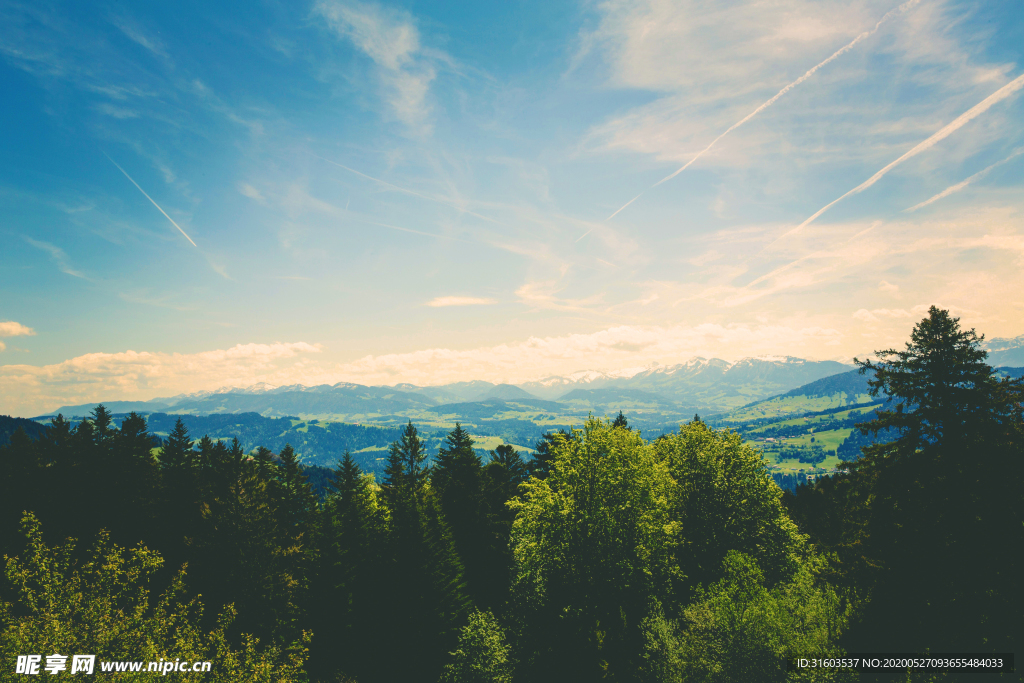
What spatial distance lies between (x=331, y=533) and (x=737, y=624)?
31542 mm


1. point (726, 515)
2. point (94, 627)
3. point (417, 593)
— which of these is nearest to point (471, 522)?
point (417, 593)

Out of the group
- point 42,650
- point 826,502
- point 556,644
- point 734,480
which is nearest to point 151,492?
point 42,650

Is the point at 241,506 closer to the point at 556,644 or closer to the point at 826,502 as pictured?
the point at 556,644

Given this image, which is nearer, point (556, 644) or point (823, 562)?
point (556, 644)

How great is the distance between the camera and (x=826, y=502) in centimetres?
7400

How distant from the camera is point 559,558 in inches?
1211

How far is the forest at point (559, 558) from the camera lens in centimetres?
2084

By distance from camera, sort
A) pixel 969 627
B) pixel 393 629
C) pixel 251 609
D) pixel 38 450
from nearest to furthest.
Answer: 1. pixel 969 627
2. pixel 251 609
3. pixel 393 629
4. pixel 38 450

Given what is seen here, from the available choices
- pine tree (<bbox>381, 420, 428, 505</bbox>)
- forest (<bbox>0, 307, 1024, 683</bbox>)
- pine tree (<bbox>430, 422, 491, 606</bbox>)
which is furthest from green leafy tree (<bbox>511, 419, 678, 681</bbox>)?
pine tree (<bbox>381, 420, 428, 505</bbox>)

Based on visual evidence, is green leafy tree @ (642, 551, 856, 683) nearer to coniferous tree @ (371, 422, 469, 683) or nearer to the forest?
the forest

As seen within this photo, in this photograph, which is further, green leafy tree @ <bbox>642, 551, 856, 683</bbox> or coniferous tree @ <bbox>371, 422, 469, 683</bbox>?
coniferous tree @ <bbox>371, 422, 469, 683</bbox>

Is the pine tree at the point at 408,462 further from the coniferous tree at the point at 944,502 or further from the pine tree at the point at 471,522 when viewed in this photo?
the coniferous tree at the point at 944,502

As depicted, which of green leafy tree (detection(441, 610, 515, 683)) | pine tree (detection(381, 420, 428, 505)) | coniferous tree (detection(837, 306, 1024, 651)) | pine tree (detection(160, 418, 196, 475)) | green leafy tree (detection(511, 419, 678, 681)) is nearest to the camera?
coniferous tree (detection(837, 306, 1024, 651))

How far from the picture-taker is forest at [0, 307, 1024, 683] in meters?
20.8
